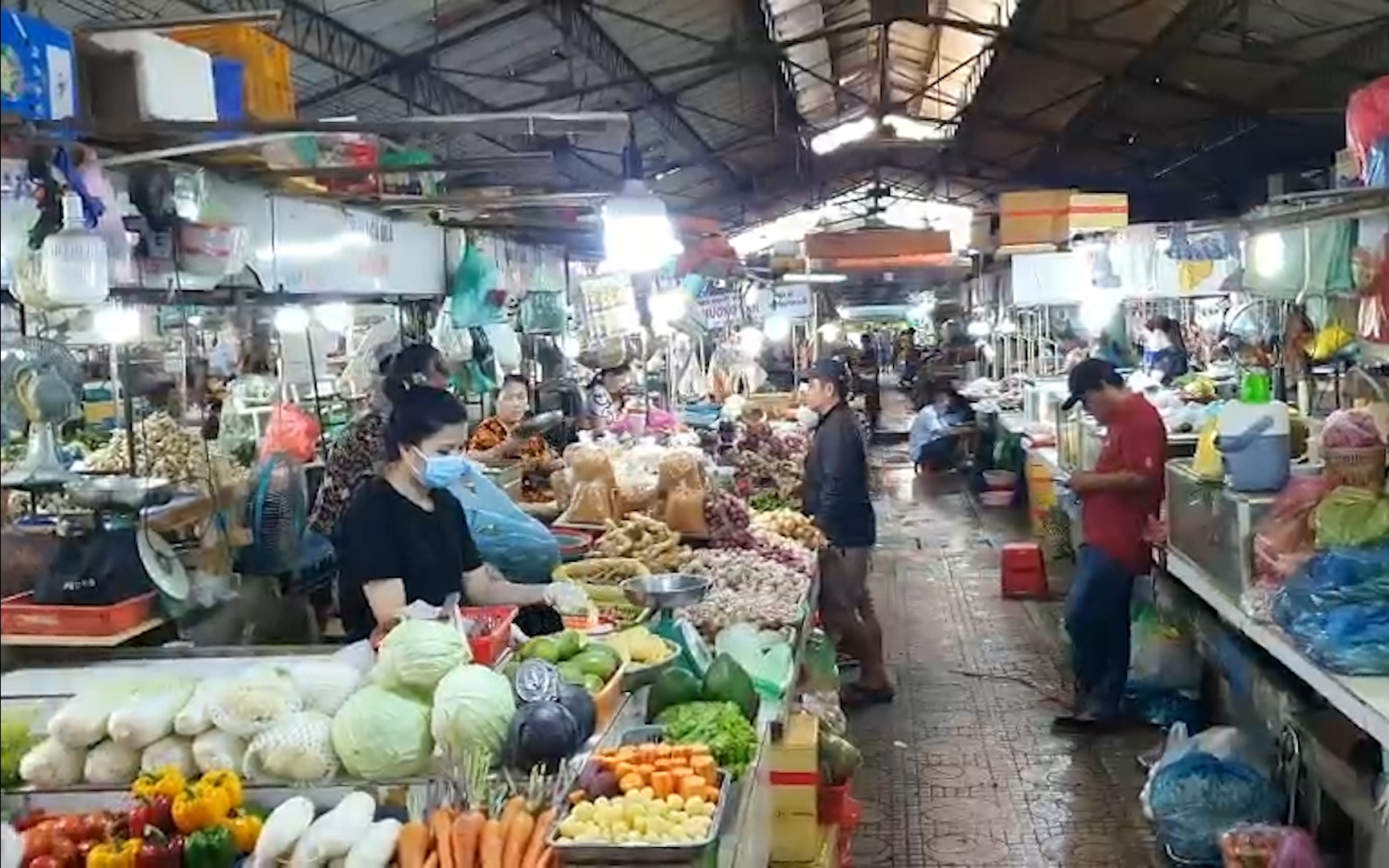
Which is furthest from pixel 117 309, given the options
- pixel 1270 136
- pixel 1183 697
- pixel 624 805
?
pixel 1270 136

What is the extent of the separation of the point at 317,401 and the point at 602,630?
1.87m

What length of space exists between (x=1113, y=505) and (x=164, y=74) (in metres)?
4.33

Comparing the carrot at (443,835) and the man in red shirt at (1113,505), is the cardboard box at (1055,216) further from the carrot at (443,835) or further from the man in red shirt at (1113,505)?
the carrot at (443,835)

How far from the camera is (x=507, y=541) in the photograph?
206 inches

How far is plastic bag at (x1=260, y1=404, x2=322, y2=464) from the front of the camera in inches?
195

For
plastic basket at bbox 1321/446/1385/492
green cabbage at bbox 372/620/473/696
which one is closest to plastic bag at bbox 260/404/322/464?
green cabbage at bbox 372/620/473/696

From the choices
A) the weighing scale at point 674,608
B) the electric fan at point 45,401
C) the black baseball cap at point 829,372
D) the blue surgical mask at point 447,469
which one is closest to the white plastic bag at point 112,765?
the electric fan at point 45,401

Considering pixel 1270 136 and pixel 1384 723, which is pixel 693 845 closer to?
pixel 1384 723

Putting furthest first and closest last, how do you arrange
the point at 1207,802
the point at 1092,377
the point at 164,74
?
the point at 1092,377
the point at 1207,802
the point at 164,74

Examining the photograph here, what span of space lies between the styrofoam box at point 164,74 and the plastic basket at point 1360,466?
11.5 feet

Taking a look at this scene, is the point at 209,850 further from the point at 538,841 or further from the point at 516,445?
the point at 516,445

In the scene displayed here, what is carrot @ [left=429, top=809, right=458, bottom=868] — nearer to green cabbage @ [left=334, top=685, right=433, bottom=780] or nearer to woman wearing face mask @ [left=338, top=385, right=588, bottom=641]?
green cabbage @ [left=334, top=685, right=433, bottom=780]

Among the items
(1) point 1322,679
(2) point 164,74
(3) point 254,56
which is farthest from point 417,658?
(1) point 1322,679

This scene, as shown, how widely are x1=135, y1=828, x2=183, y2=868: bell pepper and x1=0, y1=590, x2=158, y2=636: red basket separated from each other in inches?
64.2
